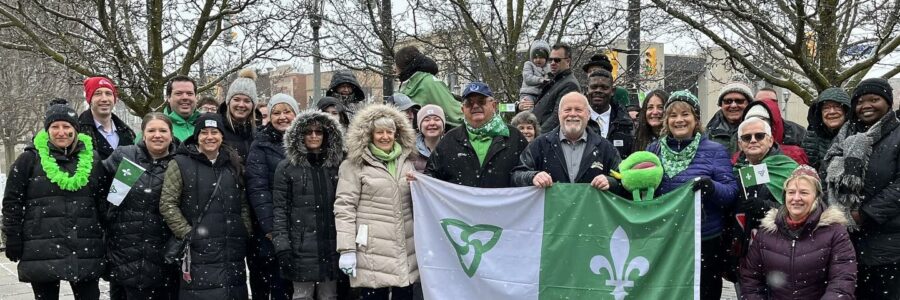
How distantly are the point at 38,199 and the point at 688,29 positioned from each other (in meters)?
7.16

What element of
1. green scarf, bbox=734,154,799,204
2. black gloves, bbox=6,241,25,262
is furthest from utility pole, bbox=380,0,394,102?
green scarf, bbox=734,154,799,204

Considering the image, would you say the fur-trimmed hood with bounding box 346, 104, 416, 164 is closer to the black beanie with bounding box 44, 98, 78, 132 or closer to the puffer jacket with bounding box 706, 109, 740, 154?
the black beanie with bounding box 44, 98, 78, 132

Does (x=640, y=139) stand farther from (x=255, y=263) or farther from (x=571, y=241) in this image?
(x=255, y=263)

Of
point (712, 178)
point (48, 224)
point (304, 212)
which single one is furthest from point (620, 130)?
point (48, 224)

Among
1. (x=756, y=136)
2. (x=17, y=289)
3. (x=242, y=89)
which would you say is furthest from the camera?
(x=17, y=289)

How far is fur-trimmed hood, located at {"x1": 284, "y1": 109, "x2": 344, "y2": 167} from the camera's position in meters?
5.42

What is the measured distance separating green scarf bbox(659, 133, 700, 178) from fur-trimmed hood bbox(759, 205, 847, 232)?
60 cm

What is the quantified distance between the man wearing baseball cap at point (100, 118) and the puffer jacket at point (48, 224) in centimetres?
68

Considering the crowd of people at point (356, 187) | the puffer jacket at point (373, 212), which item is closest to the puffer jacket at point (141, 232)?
the crowd of people at point (356, 187)

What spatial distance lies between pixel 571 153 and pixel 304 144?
72.6 inches

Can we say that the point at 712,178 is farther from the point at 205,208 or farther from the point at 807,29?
the point at 807,29

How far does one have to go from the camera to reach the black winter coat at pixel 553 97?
7059 millimetres

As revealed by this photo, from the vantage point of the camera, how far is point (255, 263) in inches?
243

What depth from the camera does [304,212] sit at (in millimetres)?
5355
